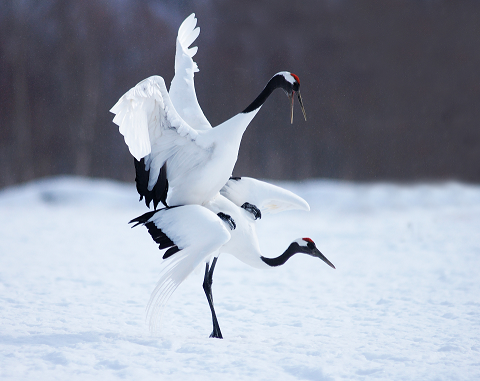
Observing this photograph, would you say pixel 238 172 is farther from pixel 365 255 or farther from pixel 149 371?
pixel 149 371

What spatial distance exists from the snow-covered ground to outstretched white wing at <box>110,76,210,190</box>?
0.91m

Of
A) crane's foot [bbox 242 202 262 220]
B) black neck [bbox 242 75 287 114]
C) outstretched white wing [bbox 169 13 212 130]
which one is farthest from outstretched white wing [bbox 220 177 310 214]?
black neck [bbox 242 75 287 114]

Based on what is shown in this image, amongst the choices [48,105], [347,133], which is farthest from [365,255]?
[48,105]

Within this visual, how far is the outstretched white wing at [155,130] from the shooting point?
2121 millimetres

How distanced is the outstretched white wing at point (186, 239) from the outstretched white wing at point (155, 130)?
252mm

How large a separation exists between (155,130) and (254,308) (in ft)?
5.16

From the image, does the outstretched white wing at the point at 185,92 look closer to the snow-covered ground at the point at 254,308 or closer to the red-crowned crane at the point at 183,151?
the red-crowned crane at the point at 183,151

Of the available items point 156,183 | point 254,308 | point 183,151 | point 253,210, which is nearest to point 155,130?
point 183,151

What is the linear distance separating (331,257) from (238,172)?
5.37m

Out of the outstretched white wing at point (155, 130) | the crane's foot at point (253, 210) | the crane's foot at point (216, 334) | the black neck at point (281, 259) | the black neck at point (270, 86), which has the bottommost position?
the crane's foot at point (216, 334)

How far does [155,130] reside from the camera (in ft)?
7.68

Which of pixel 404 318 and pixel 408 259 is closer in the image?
pixel 404 318

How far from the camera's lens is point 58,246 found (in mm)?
5270

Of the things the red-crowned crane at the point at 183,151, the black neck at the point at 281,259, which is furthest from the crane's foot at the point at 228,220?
the black neck at the point at 281,259
